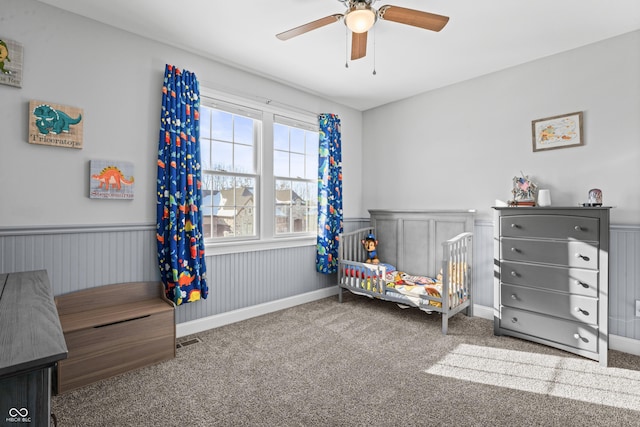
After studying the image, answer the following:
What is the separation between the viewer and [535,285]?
251 cm

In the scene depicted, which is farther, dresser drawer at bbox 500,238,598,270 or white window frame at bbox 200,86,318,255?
white window frame at bbox 200,86,318,255

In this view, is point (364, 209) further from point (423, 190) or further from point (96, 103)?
point (96, 103)

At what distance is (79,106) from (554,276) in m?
3.73

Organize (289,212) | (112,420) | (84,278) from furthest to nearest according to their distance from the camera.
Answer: (289,212)
(84,278)
(112,420)

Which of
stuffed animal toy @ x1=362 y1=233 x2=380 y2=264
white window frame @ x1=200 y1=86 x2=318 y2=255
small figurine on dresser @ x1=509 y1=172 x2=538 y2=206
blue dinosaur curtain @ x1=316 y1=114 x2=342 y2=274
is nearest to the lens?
small figurine on dresser @ x1=509 y1=172 x2=538 y2=206

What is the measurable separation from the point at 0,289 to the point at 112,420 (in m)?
0.85

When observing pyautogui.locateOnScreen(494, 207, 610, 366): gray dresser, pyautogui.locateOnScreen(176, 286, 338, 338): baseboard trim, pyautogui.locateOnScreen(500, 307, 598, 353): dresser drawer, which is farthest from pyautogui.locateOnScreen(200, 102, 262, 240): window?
pyautogui.locateOnScreen(500, 307, 598, 353): dresser drawer

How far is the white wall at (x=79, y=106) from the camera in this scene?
2.02 m

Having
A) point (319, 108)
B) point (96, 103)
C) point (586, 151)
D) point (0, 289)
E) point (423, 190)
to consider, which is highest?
point (319, 108)

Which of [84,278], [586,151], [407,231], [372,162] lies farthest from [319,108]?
[84,278]

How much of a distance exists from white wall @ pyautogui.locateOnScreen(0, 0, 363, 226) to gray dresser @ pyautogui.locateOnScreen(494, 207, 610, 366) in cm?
298

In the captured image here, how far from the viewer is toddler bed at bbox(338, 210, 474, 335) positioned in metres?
2.84

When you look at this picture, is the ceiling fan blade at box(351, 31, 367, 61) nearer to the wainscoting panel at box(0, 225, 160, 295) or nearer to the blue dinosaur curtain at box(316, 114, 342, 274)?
the blue dinosaur curtain at box(316, 114, 342, 274)

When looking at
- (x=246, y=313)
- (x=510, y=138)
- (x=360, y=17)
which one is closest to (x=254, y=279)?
(x=246, y=313)
